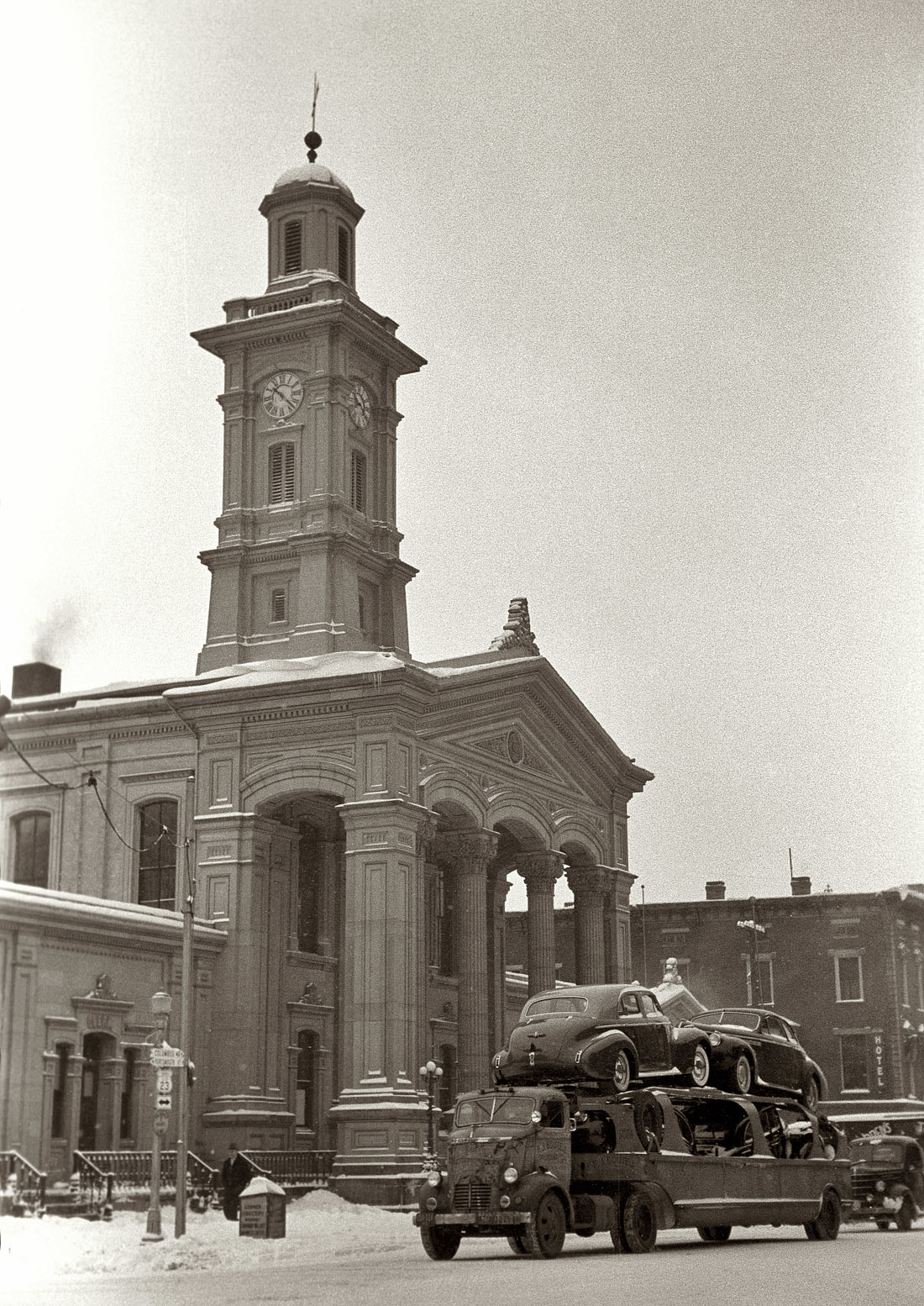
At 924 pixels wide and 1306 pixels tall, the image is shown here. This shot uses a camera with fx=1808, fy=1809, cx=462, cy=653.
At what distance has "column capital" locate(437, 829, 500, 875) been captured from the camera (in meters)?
44.2

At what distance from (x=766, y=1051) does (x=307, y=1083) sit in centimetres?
1586

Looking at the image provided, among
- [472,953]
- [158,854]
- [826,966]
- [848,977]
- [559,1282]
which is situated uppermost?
[158,854]

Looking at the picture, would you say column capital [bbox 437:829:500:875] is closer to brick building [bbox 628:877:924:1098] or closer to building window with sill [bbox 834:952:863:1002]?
brick building [bbox 628:877:924:1098]

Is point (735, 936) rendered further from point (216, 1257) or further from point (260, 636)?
point (216, 1257)

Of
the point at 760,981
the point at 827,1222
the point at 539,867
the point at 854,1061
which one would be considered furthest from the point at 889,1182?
the point at 760,981

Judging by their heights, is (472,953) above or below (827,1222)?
above

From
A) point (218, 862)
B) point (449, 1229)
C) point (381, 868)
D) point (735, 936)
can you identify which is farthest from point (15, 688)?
point (735, 936)

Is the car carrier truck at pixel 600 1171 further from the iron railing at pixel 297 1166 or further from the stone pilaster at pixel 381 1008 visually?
the stone pilaster at pixel 381 1008

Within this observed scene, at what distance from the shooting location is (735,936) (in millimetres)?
74375

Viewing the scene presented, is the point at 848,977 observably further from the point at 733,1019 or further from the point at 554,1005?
the point at 554,1005

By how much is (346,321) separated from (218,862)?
1452 cm

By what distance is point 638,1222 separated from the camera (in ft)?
85.5

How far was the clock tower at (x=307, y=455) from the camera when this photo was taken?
4544 cm

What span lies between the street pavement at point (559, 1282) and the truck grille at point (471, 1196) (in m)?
Result: 0.74
